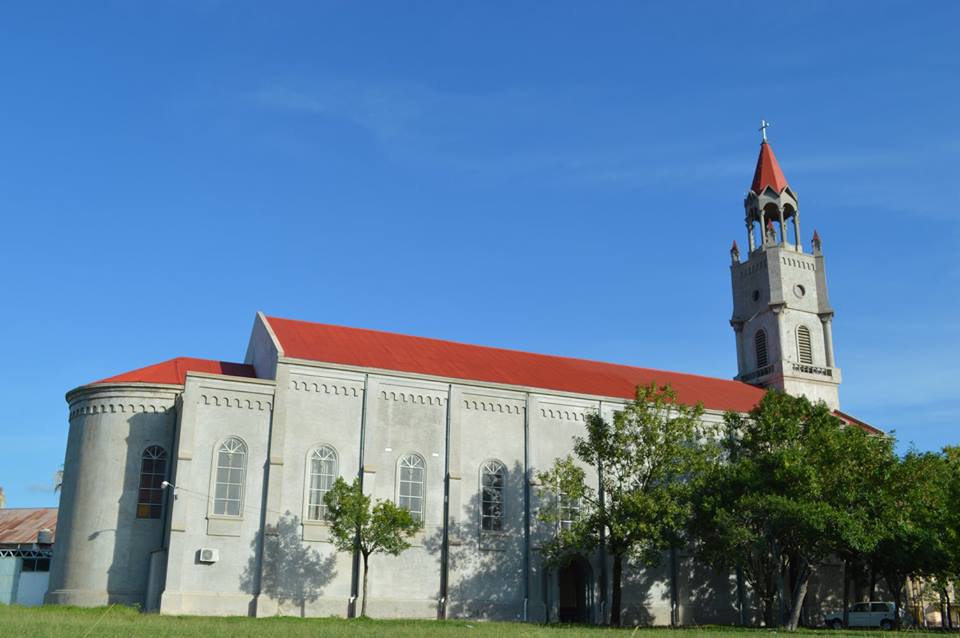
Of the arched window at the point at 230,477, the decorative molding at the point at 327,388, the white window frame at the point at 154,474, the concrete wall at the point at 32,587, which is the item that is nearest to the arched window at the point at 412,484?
the decorative molding at the point at 327,388

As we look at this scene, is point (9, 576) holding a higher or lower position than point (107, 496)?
lower

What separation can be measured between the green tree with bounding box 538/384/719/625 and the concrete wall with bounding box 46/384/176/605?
17.1 meters

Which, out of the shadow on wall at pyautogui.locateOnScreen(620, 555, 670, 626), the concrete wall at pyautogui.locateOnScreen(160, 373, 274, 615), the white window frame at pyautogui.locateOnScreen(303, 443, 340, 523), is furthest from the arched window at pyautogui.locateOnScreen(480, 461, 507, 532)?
the concrete wall at pyautogui.locateOnScreen(160, 373, 274, 615)

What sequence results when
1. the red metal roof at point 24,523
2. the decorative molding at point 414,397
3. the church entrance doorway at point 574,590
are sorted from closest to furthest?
the decorative molding at point 414,397
the church entrance doorway at point 574,590
the red metal roof at point 24,523

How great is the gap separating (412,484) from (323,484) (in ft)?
13.6

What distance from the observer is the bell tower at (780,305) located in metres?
58.6

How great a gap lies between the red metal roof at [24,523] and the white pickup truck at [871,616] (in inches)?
1818

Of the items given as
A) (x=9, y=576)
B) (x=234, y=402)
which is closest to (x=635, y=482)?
(x=234, y=402)

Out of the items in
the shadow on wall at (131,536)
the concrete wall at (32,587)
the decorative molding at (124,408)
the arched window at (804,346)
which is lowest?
the concrete wall at (32,587)

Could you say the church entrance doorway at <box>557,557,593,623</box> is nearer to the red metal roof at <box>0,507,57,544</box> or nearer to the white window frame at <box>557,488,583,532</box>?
the white window frame at <box>557,488,583,532</box>

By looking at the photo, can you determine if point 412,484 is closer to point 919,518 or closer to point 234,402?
point 234,402

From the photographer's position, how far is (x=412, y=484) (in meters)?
41.0

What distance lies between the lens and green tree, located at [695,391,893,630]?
35969mm

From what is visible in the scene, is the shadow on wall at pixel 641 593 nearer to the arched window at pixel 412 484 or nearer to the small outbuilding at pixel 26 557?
the arched window at pixel 412 484
